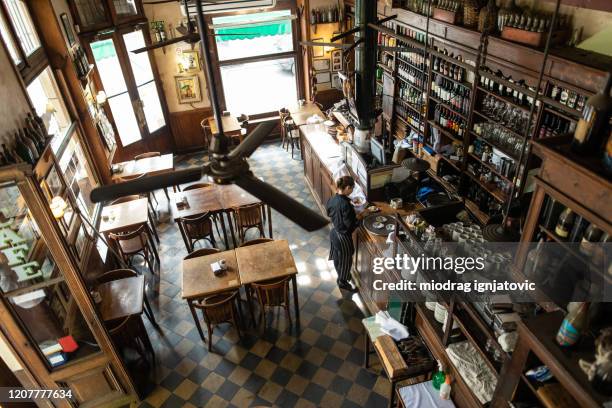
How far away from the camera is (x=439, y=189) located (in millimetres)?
5836

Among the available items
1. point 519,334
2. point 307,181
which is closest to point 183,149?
point 307,181

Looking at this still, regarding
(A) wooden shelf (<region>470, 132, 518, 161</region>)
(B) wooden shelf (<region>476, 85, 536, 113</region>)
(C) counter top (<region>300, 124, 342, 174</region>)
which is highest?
(B) wooden shelf (<region>476, 85, 536, 113</region>)

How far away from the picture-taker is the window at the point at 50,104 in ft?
18.1

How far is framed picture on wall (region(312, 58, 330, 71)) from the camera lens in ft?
33.4

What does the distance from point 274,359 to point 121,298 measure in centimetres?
204

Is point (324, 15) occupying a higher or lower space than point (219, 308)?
higher

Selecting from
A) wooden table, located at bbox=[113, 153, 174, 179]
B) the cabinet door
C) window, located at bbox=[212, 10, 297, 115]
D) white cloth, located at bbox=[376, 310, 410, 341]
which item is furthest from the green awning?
white cloth, located at bbox=[376, 310, 410, 341]

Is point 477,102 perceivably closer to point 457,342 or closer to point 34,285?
point 457,342

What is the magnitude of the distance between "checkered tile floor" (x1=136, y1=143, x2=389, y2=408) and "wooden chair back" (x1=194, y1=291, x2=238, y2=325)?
20.6 inches

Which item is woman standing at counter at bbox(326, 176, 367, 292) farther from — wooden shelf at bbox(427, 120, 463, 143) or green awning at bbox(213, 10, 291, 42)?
green awning at bbox(213, 10, 291, 42)

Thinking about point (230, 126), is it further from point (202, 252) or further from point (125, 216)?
point (202, 252)

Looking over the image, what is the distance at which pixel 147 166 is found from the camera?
25.8ft

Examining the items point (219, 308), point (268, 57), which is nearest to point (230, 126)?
point (268, 57)

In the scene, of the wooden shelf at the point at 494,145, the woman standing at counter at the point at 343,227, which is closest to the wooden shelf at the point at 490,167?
the wooden shelf at the point at 494,145
